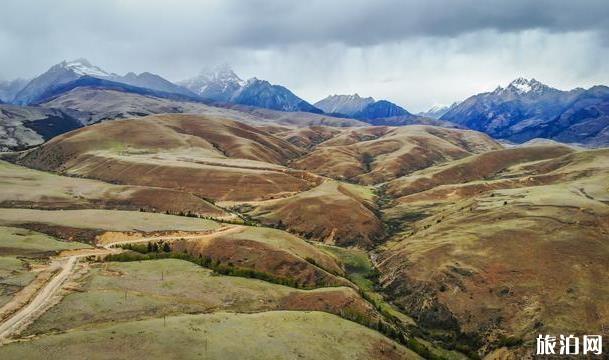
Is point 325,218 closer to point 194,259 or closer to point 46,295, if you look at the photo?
point 194,259

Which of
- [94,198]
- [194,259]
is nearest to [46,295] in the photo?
[194,259]

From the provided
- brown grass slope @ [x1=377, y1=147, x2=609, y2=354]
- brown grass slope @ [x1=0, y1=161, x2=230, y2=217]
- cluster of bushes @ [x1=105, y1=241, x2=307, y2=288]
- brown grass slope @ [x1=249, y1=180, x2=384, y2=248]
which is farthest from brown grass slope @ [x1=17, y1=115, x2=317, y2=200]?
cluster of bushes @ [x1=105, y1=241, x2=307, y2=288]

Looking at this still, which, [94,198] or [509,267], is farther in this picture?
[94,198]

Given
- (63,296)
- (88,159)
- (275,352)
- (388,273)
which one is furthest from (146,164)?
(275,352)

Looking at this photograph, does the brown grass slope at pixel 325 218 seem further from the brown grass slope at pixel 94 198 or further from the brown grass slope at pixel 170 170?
the brown grass slope at pixel 170 170

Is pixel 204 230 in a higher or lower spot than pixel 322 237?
higher

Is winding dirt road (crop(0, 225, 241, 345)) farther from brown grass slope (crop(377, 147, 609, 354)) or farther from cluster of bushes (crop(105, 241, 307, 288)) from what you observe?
brown grass slope (crop(377, 147, 609, 354))

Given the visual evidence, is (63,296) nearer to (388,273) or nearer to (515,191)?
(388,273)

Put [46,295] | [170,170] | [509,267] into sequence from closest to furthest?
[46,295] < [509,267] < [170,170]
